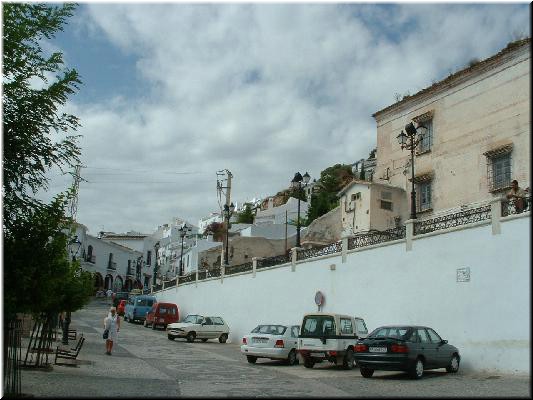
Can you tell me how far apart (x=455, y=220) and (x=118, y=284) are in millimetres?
77572

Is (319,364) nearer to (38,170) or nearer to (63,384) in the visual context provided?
(63,384)

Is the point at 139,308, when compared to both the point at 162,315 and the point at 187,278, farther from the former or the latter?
the point at 162,315

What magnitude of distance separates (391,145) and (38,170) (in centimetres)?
2612

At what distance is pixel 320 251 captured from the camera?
2669 cm

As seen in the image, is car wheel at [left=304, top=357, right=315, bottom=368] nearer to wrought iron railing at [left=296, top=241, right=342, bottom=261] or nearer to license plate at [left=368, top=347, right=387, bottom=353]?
license plate at [left=368, top=347, right=387, bottom=353]

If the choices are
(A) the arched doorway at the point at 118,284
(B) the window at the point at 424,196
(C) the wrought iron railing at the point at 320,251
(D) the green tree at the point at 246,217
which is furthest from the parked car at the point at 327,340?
(D) the green tree at the point at 246,217

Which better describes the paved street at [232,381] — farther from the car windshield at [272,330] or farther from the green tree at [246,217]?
the green tree at [246,217]

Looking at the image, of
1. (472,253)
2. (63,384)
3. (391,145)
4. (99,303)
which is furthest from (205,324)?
(99,303)

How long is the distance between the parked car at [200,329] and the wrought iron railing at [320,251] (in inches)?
289

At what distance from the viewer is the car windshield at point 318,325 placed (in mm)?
18391

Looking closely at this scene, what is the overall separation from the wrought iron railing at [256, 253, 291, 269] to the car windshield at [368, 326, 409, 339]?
13050 mm

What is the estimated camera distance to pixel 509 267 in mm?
16891

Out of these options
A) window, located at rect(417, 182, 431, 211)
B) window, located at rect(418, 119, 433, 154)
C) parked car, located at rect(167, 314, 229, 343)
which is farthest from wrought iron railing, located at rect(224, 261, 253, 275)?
window, located at rect(418, 119, 433, 154)

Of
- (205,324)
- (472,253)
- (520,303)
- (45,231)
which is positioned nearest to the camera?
(45,231)
